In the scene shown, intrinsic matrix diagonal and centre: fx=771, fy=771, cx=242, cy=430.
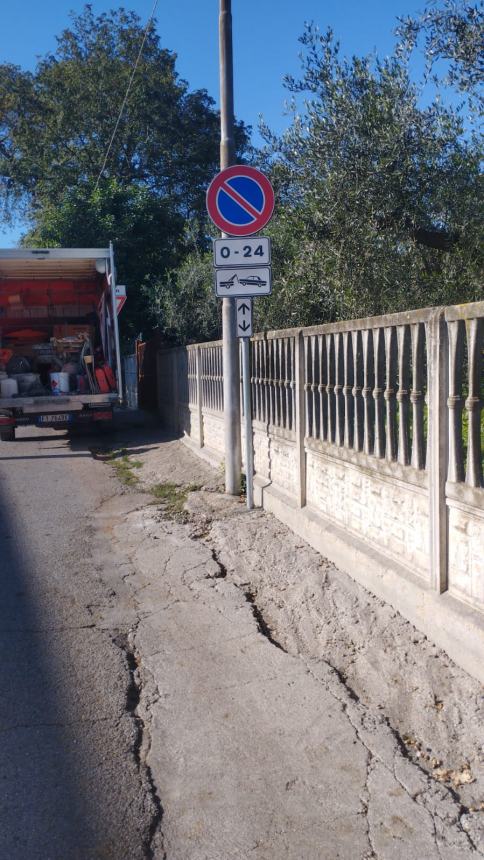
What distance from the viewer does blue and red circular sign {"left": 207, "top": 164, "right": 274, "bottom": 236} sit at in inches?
288

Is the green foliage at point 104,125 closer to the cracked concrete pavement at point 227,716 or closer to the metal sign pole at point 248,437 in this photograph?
the metal sign pole at point 248,437

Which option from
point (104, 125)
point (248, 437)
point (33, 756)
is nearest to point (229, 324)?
point (248, 437)

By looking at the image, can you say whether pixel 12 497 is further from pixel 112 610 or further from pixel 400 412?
pixel 400 412

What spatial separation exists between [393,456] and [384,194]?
435 cm

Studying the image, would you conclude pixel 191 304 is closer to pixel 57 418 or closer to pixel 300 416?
pixel 57 418

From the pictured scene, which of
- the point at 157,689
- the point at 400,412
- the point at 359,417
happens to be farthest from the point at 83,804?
the point at 359,417

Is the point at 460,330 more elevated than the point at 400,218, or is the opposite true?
the point at 400,218

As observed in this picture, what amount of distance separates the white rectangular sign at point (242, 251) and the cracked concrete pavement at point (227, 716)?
2.67m

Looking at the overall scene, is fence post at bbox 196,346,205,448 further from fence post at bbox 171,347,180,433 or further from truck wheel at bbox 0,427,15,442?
truck wheel at bbox 0,427,15,442

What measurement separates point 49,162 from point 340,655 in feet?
82.1

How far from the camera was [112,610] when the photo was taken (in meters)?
5.31

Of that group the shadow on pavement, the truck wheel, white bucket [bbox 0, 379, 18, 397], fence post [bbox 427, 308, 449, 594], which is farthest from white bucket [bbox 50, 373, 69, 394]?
fence post [bbox 427, 308, 449, 594]

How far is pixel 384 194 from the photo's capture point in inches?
324

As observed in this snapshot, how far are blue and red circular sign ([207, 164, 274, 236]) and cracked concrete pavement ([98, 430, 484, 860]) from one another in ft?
10.4
